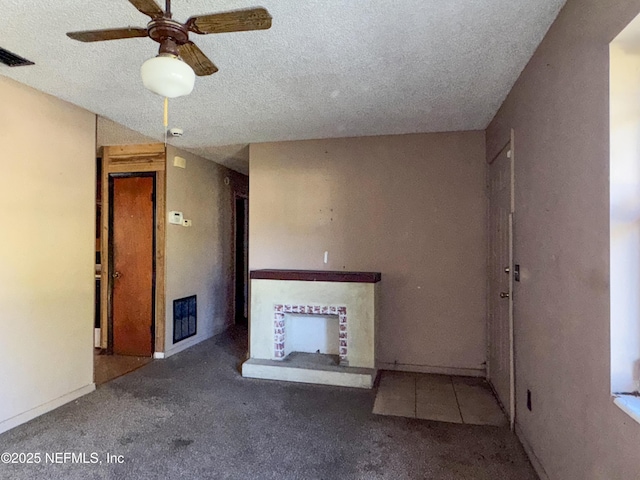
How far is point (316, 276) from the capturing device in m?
3.80

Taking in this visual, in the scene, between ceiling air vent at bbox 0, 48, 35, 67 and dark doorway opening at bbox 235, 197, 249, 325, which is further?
dark doorway opening at bbox 235, 197, 249, 325

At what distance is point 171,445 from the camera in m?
2.52

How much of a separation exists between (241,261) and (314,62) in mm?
4652

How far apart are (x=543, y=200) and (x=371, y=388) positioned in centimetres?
220

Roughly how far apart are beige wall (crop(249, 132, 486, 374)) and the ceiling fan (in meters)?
2.67

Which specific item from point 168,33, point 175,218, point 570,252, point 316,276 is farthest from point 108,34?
point 175,218

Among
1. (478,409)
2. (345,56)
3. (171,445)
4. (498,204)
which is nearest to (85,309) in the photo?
(171,445)

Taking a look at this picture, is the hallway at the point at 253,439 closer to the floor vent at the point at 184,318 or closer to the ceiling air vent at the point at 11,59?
the floor vent at the point at 184,318

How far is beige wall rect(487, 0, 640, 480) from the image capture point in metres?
1.47

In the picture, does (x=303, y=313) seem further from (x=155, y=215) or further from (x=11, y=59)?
(x=11, y=59)

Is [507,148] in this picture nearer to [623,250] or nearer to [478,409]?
[623,250]

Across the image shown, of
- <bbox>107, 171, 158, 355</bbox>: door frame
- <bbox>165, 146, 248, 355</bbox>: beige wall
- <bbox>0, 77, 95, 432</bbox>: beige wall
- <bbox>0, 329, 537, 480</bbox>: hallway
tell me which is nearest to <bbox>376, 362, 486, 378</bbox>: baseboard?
<bbox>0, 329, 537, 480</bbox>: hallway

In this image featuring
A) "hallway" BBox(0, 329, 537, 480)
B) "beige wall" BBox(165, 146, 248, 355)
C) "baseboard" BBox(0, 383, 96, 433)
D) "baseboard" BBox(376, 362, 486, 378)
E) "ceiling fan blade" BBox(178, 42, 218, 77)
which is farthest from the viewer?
"beige wall" BBox(165, 146, 248, 355)

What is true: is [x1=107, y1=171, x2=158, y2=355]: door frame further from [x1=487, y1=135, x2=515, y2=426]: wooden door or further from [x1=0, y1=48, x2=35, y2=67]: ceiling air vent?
[x1=487, y1=135, x2=515, y2=426]: wooden door
